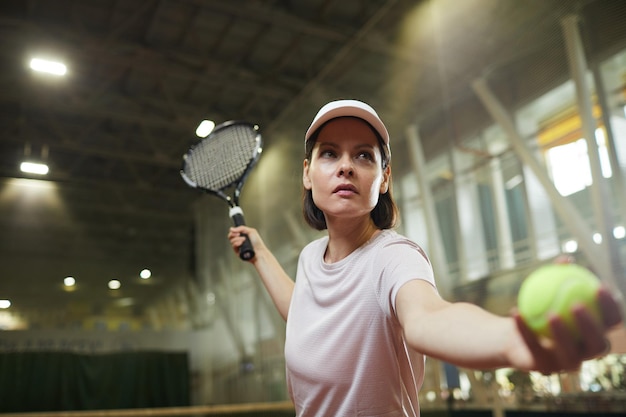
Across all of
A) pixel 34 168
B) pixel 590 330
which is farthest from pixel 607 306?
pixel 34 168

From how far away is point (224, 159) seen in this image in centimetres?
221

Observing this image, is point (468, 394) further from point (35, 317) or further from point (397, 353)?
point (35, 317)

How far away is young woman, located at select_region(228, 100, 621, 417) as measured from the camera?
761 mm

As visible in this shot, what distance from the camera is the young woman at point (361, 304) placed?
0.76 m

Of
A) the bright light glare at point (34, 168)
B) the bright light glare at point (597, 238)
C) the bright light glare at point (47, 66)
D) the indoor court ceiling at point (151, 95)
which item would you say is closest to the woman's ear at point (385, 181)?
the bright light glare at point (597, 238)

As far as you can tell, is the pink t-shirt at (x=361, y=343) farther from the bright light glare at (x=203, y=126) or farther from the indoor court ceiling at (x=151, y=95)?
the bright light glare at (x=203, y=126)

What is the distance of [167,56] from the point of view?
8.48m

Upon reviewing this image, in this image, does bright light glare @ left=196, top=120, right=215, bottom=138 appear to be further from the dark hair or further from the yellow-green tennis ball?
the yellow-green tennis ball

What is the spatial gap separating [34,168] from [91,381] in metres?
3.88

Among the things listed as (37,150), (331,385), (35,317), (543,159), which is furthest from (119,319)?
(331,385)

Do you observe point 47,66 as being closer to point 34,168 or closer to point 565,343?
point 34,168

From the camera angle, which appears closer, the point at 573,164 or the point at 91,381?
the point at 573,164

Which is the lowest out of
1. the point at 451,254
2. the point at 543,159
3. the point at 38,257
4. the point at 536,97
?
the point at 451,254

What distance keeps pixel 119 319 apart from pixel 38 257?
5.94 ft
